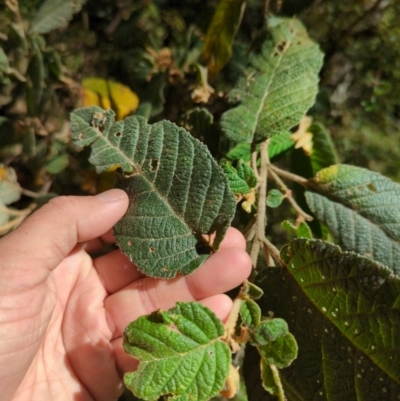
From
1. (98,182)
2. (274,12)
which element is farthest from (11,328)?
(274,12)

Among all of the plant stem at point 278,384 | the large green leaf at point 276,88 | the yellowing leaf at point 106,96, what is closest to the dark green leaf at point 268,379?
the plant stem at point 278,384

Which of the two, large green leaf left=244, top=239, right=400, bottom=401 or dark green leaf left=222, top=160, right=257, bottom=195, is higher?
dark green leaf left=222, top=160, right=257, bottom=195

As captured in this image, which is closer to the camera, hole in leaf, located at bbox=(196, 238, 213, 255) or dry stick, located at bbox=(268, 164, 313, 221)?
hole in leaf, located at bbox=(196, 238, 213, 255)

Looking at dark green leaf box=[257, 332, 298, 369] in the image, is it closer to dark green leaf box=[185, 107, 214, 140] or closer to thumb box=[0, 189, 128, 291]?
thumb box=[0, 189, 128, 291]

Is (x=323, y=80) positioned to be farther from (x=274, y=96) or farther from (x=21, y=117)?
(x=21, y=117)

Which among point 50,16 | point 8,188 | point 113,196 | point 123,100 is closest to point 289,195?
point 113,196

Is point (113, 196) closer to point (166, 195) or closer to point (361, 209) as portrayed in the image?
point (166, 195)

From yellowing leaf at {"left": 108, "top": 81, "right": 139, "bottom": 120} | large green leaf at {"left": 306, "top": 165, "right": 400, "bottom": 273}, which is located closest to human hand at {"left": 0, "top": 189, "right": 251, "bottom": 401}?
large green leaf at {"left": 306, "top": 165, "right": 400, "bottom": 273}

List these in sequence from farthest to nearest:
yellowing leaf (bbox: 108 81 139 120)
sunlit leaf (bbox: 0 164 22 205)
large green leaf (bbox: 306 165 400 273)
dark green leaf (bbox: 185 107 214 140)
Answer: yellowing leaf (bbox: 108 81 139 120) → sunlit leaf (bbox: 0 164 22 205) → dark green leaf (bbox: 185 107 214 140) → large green leaf (bbox: 306 165 400 273)
